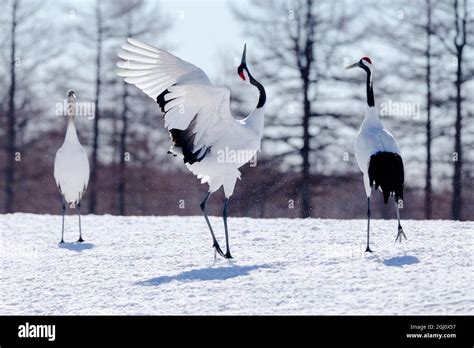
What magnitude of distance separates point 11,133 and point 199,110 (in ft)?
55.4

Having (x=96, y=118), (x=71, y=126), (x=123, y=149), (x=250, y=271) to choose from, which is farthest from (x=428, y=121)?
(x=250, y=271)

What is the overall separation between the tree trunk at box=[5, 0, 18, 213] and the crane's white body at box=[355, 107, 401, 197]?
17.0 metres

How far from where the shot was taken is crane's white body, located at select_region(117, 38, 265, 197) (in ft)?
29.5

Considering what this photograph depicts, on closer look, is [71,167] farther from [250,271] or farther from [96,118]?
[96,118]

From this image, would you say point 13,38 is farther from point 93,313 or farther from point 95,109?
point 93,313

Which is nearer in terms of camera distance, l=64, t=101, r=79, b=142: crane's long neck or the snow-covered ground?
the snow-covered ground

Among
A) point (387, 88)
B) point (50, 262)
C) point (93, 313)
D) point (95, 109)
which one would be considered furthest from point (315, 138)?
point (93, 313)

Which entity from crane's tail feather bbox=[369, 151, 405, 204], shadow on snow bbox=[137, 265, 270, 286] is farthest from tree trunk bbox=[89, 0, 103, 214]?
shadow on snow bbox=[137, 265, 270, 286]

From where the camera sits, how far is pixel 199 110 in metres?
9.20

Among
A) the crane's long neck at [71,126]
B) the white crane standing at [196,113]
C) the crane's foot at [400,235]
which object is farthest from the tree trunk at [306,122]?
the white crane standing at [196,113]

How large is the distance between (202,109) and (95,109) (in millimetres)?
15216

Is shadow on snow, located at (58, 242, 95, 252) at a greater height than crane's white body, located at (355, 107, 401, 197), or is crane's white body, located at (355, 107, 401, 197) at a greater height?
crane's white body, located at (355, 107, 401, 197)

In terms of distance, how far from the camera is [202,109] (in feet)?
30.1

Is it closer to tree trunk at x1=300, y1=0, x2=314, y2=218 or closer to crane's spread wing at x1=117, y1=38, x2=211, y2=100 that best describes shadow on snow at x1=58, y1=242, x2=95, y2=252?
crane's spread wing at x1=117, y1=38, x2=211, y2=100
